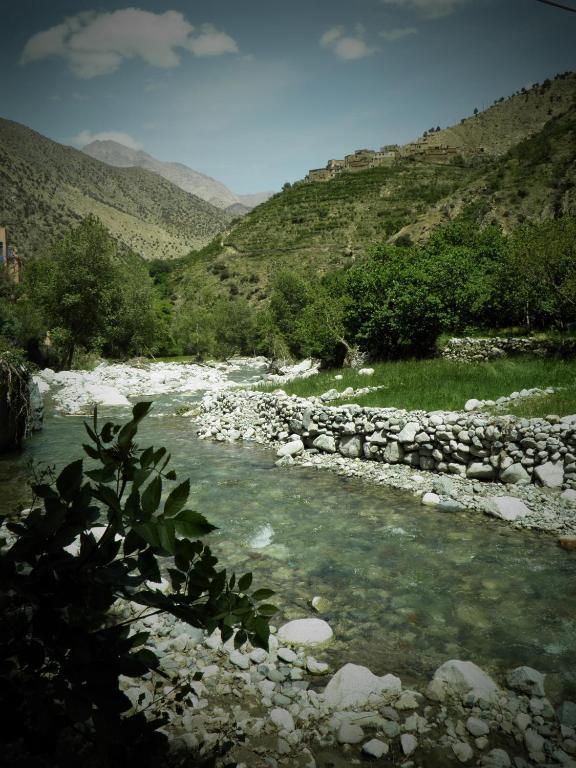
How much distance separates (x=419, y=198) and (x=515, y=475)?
3566 inches

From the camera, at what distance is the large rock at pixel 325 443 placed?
11.7m

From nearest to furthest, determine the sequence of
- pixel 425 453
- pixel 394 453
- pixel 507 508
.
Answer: pixel 507 508 < pixel 425 453 < pixel 394 453

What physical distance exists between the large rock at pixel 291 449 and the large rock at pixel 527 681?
8155 millimetres

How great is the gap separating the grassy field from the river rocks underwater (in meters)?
3.91

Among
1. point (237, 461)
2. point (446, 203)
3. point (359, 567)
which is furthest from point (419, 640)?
point (446, 203)

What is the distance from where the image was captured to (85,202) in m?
110

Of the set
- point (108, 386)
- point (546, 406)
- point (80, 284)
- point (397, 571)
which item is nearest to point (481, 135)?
point (80, 284)

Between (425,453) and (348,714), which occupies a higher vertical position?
(348,714)

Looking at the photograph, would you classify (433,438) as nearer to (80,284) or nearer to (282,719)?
(282,719)

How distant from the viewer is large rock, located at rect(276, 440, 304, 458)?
11.9m

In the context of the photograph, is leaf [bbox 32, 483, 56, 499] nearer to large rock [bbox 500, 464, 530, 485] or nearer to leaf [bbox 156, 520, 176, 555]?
leaf [bbox 156, 520, 176, 555]

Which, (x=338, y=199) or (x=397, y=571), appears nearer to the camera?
(x=397, y=571)

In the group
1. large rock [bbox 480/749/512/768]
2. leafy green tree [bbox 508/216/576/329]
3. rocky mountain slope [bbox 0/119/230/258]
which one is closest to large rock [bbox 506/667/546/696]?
large rock [bbox 480/749/512/768]

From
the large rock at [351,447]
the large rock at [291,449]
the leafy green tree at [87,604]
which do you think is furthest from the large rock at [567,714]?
the large rock at [291,449]
